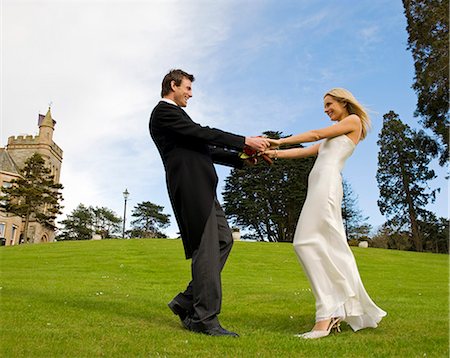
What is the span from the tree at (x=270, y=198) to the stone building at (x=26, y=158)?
32.0 metres

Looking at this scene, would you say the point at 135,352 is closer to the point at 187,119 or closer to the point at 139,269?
the point at 187,119

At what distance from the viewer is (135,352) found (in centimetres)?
365

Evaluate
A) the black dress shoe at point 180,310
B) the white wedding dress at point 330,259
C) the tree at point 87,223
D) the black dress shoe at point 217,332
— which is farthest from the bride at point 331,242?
the tree at point 87,223

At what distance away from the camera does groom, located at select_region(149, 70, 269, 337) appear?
4.81 m

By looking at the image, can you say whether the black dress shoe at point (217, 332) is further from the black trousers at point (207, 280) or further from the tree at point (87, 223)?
the tree at point (87, 223)

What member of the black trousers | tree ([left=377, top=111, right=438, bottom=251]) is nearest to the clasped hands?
the black trousers

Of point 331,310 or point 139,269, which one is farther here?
point 139,269

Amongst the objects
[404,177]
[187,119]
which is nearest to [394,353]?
[187,119]

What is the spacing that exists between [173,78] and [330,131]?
186cm

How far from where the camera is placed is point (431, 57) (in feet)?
105

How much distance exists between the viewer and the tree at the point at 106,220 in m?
93.9

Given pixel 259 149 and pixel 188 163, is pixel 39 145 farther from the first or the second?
pixel 188 163

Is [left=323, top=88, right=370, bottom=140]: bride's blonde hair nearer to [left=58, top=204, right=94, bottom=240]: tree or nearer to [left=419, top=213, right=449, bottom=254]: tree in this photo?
[left=419, top=213, right=449, bottom=254]: tree

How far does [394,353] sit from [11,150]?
92.6 meters
